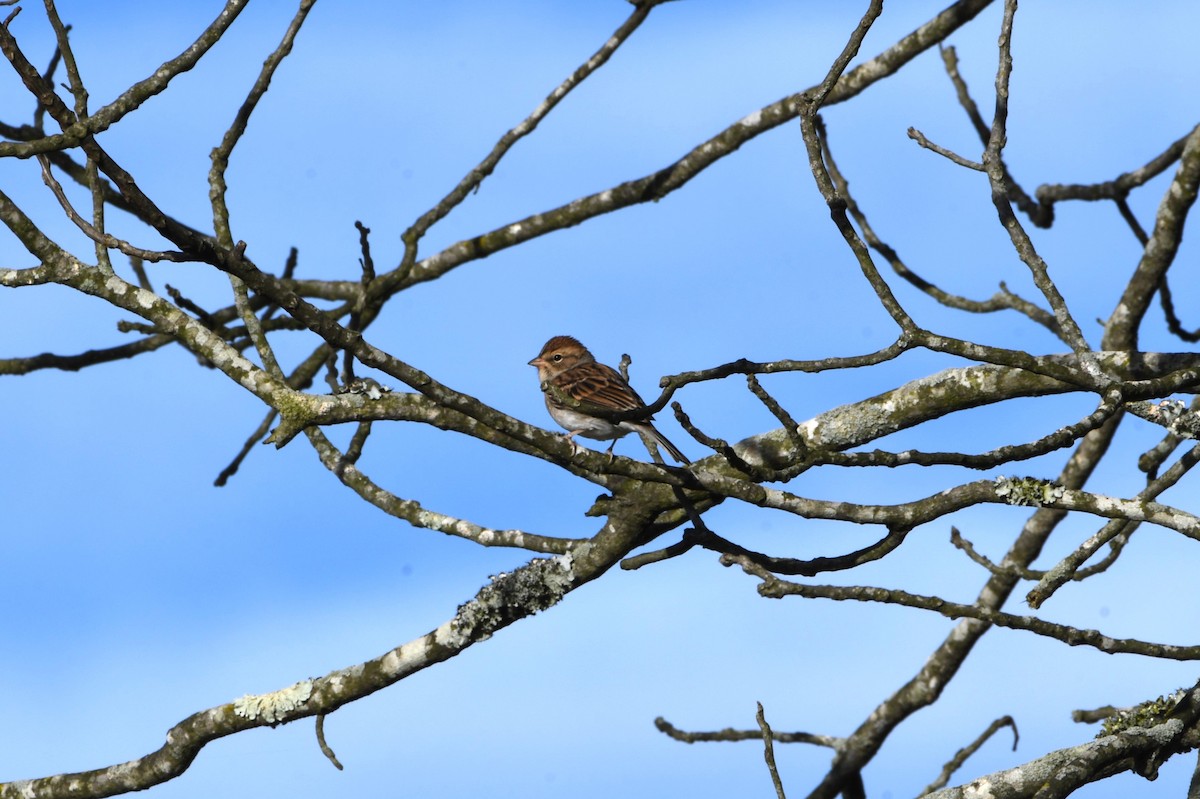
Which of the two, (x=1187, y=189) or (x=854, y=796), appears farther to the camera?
(x=854, y=796)

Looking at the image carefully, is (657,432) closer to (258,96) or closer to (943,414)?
(943,414)

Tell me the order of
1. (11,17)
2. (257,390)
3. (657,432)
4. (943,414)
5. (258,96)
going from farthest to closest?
(258,96), (657,432), (943,414), (257,390), (11,17)

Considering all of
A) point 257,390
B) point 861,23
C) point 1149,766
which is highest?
point 861,23

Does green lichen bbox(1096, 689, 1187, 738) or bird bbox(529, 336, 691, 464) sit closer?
green lichen bbox(1096, 689, 1187, 738)

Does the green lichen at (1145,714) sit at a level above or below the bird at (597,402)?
below

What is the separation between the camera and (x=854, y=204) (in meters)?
9.30

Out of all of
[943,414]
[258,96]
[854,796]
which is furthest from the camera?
[854,796]

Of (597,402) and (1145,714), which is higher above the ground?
(597,402)

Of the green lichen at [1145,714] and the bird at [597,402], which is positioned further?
the bird at [597,402]

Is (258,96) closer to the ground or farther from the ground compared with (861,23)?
farther from the ground

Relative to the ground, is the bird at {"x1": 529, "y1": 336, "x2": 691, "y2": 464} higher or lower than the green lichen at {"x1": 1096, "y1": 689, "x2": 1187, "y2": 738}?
higher

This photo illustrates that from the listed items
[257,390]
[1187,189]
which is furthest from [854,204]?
[257,390]

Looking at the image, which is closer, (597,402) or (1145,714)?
(1145,714)

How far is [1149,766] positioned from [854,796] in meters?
3.67
